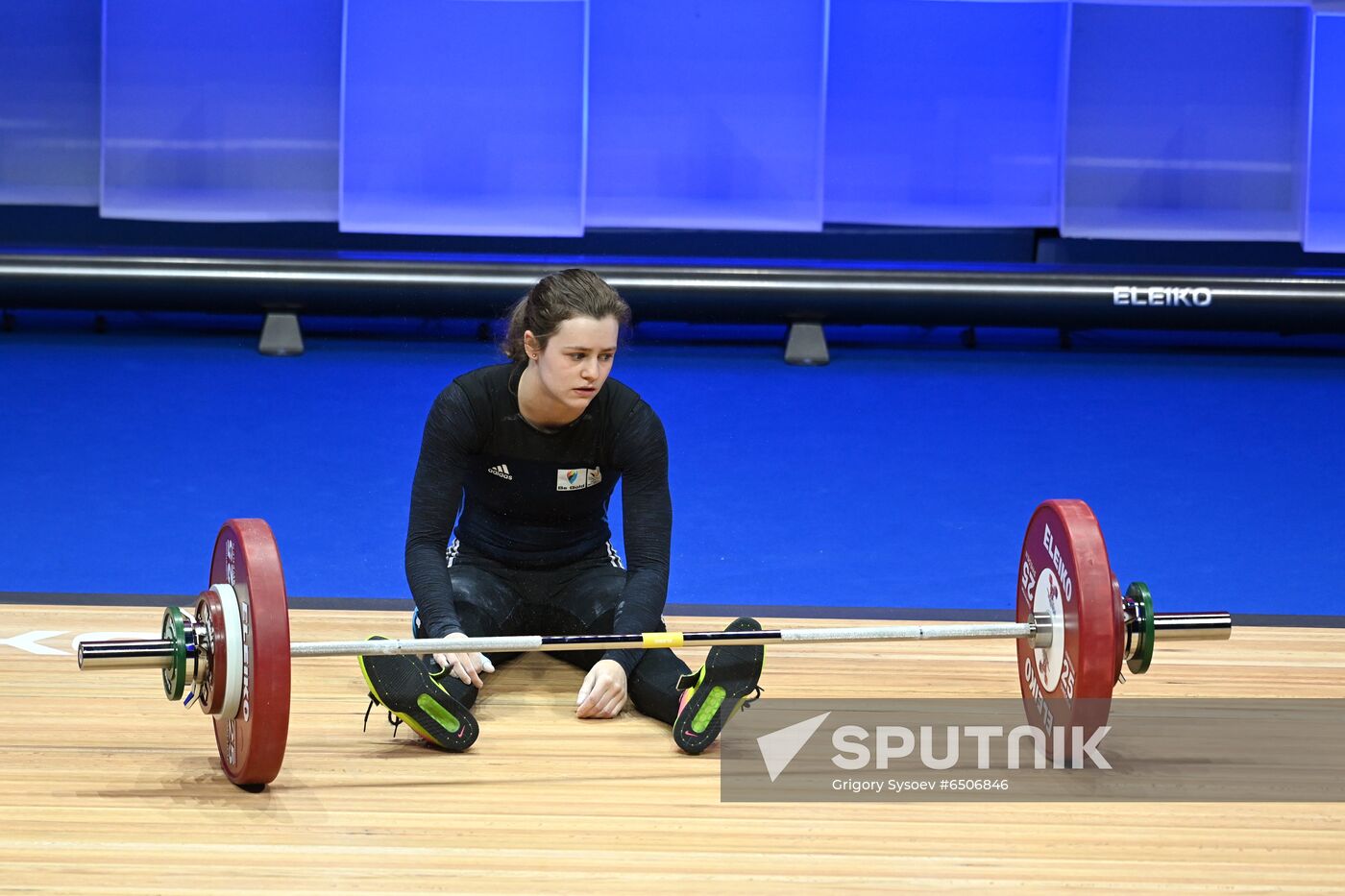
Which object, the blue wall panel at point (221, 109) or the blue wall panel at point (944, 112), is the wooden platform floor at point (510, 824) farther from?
the blue wall panel at point (944, 112)

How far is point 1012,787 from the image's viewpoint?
249cm

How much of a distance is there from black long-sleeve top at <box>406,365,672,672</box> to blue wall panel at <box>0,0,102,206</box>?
512cm

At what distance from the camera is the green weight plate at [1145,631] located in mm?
2490

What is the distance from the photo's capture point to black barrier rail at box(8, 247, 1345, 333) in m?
6.26

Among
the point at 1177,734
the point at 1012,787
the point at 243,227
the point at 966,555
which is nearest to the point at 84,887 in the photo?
the point at 1012,787

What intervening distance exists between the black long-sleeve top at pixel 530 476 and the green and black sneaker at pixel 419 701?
9cm

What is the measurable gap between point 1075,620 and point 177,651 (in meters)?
1.41

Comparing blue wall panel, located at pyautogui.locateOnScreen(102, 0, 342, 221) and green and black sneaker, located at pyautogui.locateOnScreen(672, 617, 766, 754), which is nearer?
green and black sneaker, located at pyautogui.locateOnScreen(672, 617, 766, 754)

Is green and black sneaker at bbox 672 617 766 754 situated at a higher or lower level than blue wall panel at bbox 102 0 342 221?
lower

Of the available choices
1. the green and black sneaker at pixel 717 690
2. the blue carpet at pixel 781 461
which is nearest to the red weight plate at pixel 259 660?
the green and black sneaker at pixel 717 690

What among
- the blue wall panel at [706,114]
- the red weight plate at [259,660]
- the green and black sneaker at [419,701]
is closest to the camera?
the red weight plate at [259,660]

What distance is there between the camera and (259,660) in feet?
7.39

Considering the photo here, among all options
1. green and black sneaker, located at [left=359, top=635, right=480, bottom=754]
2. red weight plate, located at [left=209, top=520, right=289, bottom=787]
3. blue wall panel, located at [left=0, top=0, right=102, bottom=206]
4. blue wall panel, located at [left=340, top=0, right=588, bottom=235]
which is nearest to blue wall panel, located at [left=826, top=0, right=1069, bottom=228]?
blue wall panel, located at [left=340, top=0, right=588, bottom=235]

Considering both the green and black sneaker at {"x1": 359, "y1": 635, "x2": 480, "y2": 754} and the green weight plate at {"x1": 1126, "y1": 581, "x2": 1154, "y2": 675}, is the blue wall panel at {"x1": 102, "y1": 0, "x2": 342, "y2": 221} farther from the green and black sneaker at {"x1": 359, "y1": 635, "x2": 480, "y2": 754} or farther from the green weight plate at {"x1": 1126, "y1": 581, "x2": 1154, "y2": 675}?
the green weight plate at {"x1": 1126, "y1": 581, "x2": 1154, "y2": 675}
